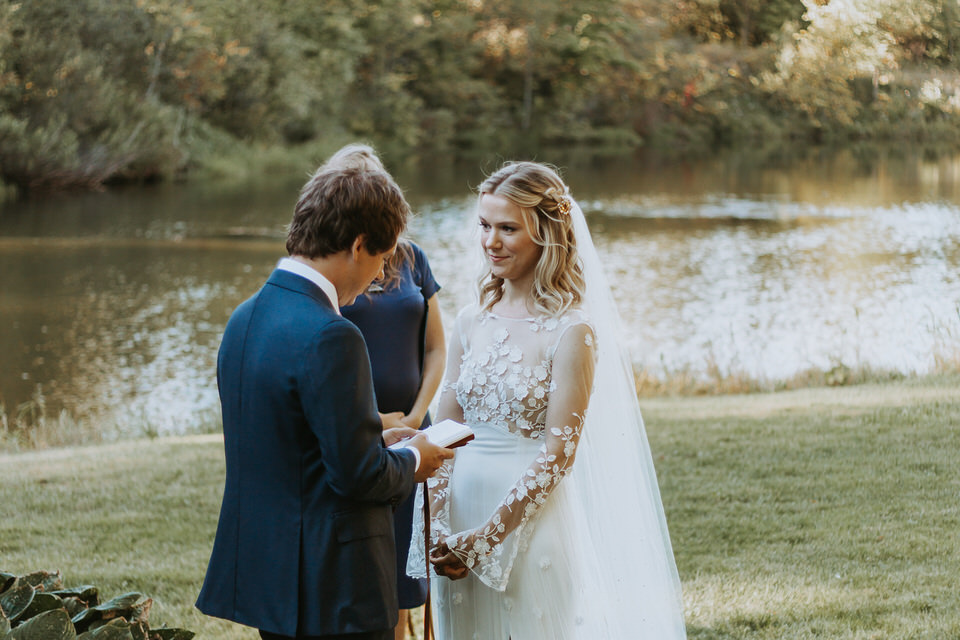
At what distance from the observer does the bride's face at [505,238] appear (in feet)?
9.91

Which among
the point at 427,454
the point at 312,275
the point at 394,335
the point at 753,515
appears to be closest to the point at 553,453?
the point at 427,454

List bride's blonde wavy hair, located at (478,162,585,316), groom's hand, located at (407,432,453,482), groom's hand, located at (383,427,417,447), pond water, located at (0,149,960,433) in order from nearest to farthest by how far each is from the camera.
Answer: groom's hand, located at (407,432,453,482)
groom's hand, located at (383,427,417,447)
bride's blonde wavy hair, located at (478,162,585,316)
pond water, located at (0,149,960,433)

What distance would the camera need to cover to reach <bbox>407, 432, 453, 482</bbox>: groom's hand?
8.24ft

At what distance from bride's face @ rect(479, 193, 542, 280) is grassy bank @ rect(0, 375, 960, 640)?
2000mm

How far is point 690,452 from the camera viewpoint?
6699 millimetres

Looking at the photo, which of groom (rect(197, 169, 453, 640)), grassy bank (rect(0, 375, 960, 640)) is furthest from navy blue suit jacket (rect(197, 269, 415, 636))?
grassy bank (rect(0, 375, 960, 640))

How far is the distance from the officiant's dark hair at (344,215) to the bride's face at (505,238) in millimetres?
698

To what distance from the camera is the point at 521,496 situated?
2.89 meters

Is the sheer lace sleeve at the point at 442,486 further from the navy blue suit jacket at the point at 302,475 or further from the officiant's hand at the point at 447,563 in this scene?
the navy blue suit jacket at the point at 302,475

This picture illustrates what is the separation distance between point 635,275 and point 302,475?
55.2ft

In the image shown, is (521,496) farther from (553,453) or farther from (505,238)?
(505,238)

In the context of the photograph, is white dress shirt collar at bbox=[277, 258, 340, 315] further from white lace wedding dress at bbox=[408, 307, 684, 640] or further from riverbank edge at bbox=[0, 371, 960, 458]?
riverbank edge at bbox=[0, 371, 960, 458]

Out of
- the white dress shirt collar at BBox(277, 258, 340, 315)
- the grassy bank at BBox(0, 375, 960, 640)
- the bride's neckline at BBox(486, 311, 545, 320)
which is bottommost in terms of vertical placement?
the grassy bank at BBox(0, 375, 960, 640)

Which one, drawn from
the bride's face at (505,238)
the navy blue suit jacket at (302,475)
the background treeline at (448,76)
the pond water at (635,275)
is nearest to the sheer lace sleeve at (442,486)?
the bride's face at (505,238)
